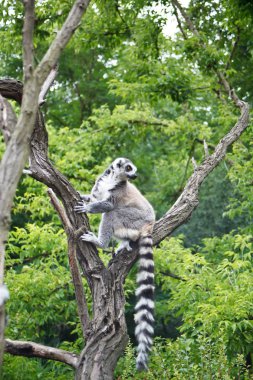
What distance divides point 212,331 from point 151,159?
10196mm

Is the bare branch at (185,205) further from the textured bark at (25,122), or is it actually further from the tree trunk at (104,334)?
the textured bark at (25,122)

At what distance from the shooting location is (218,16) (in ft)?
32.9

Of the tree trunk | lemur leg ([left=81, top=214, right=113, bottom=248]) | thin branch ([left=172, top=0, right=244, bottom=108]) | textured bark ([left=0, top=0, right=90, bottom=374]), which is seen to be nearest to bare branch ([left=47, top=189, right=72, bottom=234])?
the tree trunk

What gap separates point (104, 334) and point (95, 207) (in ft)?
4.53

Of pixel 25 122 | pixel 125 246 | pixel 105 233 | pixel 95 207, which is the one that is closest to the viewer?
pixel 25 122

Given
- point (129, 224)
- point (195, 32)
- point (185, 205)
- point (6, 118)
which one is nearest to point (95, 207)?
point (129, 224)

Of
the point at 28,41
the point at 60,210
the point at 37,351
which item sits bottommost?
the point at 37,351

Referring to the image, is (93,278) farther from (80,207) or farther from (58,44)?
(58,44)

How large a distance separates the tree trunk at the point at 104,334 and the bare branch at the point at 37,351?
0.75 ft

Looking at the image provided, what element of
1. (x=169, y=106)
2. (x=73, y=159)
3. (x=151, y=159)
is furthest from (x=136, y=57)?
(x=151, y=159)

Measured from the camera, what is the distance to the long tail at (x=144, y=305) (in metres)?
4.84

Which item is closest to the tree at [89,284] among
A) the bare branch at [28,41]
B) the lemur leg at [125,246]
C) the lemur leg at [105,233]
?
the lemur leg at [125,246]

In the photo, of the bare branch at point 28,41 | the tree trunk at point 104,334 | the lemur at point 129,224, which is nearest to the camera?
the bare branch at point 28,41

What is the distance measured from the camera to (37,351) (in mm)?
4949
